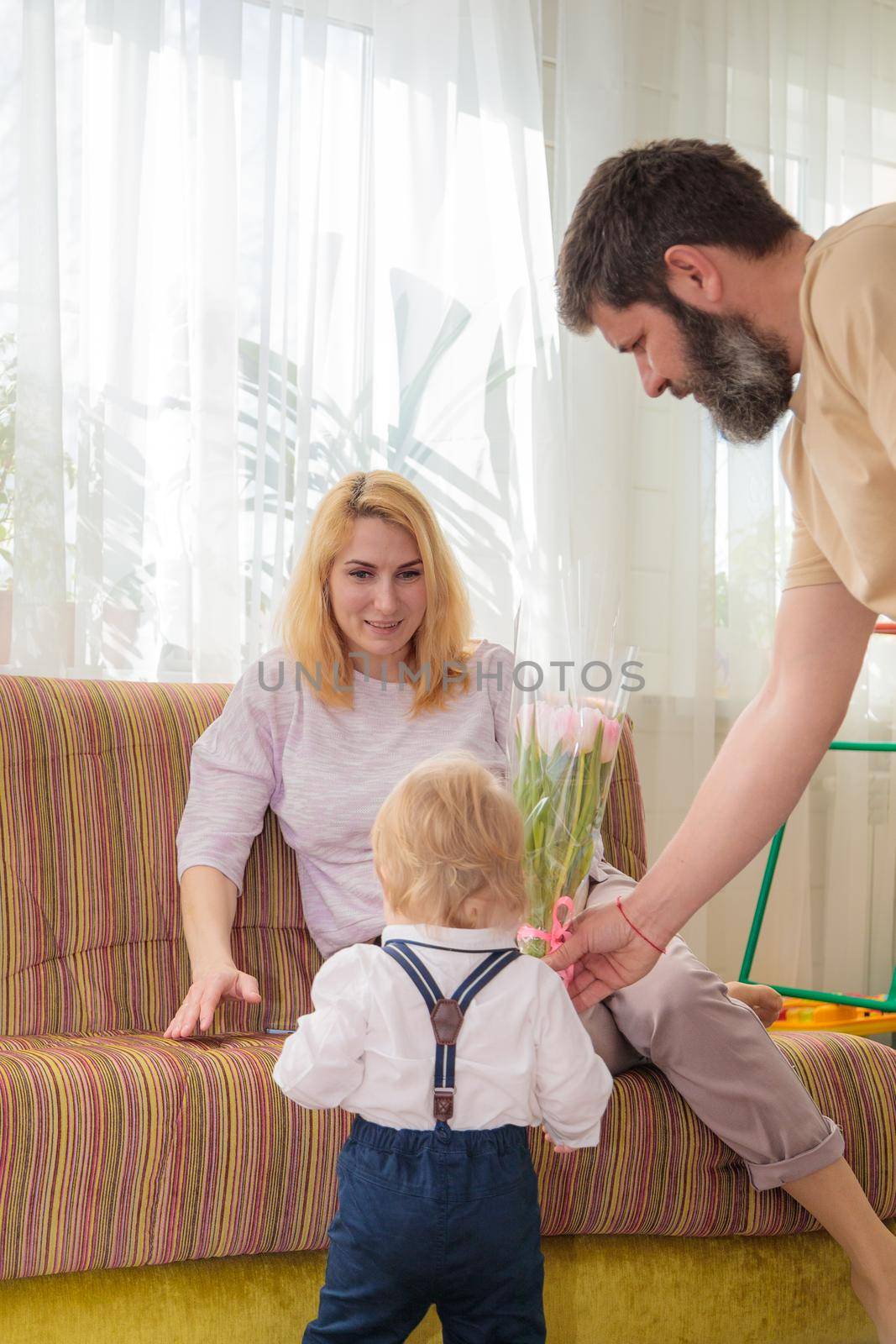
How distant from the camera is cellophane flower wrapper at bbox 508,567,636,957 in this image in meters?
1.54

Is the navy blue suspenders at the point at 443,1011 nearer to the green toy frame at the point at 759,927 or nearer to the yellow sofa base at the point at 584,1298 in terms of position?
the yellow sofa base at the point at 584,1298

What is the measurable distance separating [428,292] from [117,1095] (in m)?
2.00

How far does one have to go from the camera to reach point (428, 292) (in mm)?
2918

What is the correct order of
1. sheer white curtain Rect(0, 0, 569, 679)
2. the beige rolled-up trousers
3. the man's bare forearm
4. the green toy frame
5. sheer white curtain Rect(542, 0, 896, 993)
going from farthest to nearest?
sheer white curtain Rect(542, 0, 896, 993) → the green toy frame → sheer white curtain Rect(0, 0, 569, 679) → the man's bare forearm → the beige rolled-up trousers

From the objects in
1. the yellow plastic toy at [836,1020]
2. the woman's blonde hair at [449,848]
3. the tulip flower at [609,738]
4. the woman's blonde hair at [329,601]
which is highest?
the woman's blonde hair at [329,601]

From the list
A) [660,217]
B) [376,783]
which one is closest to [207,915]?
[376,783]

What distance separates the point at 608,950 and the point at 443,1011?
0.33 m

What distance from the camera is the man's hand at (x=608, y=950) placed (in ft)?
5.15

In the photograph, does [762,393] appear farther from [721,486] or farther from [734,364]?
→ [721,486]

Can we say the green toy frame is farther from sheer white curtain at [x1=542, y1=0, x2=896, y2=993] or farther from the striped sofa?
the striped sofa

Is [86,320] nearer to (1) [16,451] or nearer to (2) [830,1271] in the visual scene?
(1) [16,451]

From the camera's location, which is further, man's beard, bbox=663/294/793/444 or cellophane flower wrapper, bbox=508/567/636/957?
cellophane flower wrapper, bbox=508/567/636/957

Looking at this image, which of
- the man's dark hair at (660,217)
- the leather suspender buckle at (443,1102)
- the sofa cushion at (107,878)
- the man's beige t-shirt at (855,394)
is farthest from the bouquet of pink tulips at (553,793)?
the sofa cushion at (107,878)

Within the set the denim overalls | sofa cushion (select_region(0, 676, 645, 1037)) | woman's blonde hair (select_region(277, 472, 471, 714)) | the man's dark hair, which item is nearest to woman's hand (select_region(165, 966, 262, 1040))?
sofa cushion (select_region(0, 676, 645, 1037))
